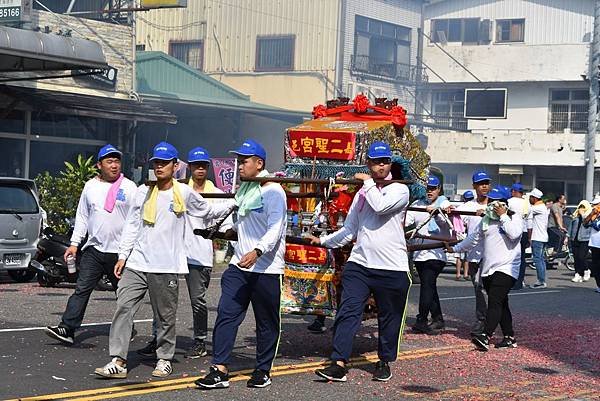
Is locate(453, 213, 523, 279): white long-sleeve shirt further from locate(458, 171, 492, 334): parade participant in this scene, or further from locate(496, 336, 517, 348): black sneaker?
locate(496, 336, 517, 348): black sneaker

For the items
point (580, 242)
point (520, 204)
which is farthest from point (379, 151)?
point (580, 242)

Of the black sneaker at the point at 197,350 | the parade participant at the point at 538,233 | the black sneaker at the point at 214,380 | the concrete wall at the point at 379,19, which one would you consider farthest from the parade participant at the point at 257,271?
the concrete wall at the point at 379,19

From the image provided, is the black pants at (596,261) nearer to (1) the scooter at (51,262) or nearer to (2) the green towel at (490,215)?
(2) the green towel at (490,215)

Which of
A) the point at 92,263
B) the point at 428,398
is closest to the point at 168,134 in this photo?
the point at 92,263

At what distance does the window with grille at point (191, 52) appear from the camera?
43750mm

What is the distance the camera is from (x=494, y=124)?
47688mm

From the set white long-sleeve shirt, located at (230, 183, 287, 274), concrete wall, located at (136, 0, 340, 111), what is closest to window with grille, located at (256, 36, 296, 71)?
concrete wall, located at (136, 0, 340, 111)

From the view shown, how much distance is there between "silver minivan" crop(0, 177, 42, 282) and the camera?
58.6ft

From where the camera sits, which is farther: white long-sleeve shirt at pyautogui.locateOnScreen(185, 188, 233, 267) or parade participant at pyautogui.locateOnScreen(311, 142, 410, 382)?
white long-sleeve shirt at pyautogui.locateOnScreen(185, 188, 233, 267)

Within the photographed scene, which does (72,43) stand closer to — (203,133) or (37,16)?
(37,16)

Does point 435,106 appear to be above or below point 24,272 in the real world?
above

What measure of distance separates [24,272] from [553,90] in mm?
32411

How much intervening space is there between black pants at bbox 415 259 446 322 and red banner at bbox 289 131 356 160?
2.65m

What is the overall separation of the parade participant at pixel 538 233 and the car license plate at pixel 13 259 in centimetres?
933
